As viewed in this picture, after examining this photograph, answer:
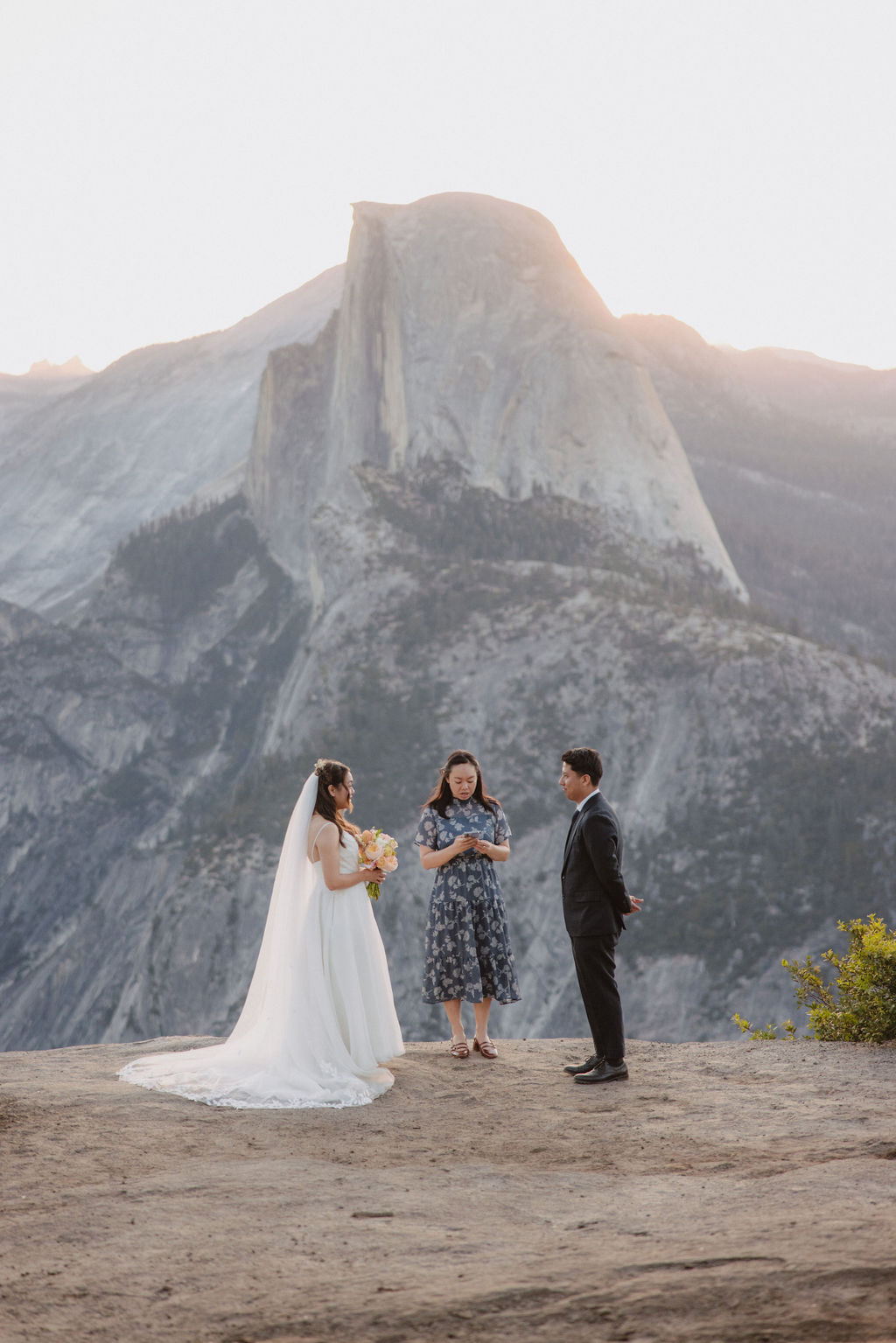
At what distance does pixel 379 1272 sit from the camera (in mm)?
4160

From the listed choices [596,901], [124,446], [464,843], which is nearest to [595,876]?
[596,901]

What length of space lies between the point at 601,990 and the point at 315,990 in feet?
6.26

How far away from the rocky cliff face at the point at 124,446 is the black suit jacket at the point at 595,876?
67.9 m

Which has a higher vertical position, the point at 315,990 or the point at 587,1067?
the point at 315,990

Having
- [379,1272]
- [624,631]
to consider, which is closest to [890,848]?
[624,631]

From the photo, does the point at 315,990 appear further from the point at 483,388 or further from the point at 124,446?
the point at 124,446

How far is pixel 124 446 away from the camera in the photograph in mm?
91125

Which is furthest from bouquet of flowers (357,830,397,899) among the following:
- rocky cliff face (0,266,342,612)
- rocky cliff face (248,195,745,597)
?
rocky cliff face (0,266,342,612)

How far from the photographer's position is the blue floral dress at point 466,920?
27.0 ft

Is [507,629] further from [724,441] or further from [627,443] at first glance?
[724,441]

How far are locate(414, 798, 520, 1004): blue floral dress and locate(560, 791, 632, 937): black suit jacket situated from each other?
784 mm

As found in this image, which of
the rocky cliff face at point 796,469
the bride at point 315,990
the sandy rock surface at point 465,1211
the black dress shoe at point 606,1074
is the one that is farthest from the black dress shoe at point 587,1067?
the rocky cliff face at point 796,469

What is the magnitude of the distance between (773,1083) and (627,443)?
52.5m

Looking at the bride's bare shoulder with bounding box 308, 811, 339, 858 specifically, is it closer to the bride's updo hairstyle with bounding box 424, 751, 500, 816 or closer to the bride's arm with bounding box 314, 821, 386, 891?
the bride's arm with bounding box 314, 821, 386, 891
